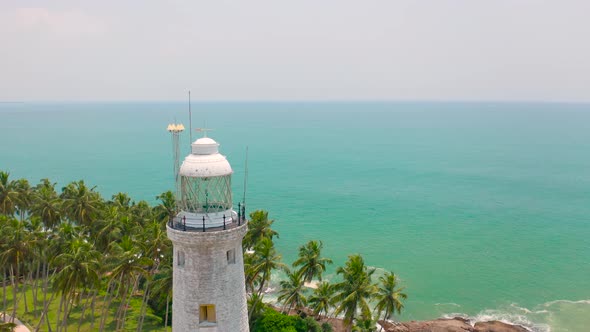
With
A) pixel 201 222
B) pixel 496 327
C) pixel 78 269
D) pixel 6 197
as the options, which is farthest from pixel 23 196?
pixel 496 327

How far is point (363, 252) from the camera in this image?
240ft

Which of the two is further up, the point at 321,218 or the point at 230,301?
the point at 230,301

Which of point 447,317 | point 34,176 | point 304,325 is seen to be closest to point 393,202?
point 447,317

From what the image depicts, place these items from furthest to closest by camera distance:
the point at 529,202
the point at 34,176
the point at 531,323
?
the point at 34,176
the point at 529,202
the point at 531,323

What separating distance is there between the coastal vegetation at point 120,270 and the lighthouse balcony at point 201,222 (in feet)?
31.5

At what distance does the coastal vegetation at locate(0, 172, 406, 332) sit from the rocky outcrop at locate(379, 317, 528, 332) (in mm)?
8027

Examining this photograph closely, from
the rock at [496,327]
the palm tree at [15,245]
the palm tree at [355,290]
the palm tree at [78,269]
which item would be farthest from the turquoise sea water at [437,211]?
the palm tree at [15,245]

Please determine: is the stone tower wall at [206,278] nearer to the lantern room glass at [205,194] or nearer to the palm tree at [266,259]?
the lantern room glass at [205,194]

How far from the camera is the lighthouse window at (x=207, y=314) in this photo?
1941 centimetres

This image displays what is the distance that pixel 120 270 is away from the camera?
3119 cm

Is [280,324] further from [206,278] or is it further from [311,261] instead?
[206,278]

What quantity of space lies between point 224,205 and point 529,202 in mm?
102704

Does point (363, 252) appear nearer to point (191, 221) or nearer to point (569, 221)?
point (569, 221)

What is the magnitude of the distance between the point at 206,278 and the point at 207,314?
2.15 m
